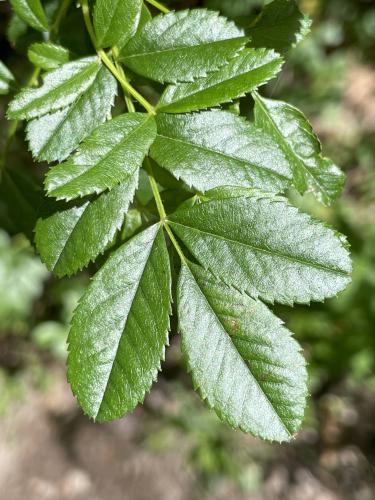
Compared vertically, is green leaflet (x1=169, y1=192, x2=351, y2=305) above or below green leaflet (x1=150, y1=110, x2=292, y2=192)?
below

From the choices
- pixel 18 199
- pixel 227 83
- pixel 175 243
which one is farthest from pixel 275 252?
pixel 18 199

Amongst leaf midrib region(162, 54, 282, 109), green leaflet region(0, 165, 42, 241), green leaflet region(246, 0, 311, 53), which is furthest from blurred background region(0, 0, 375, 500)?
leaf midrib region(162, 54, 282, 109)

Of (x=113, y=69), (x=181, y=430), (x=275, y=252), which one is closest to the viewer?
(x=275, y=252)

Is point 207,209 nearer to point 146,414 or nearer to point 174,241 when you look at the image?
point 174,241

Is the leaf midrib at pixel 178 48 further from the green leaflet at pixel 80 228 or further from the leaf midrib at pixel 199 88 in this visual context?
the green leaflet at pixel 80 228

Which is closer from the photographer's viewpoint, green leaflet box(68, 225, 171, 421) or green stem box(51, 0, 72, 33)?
green leaflet box(68, 225, 171, 421)

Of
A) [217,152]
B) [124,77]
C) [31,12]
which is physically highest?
[31,12]

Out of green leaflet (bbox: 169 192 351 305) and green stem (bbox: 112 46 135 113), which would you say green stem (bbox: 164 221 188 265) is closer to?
green leaflet (bbox: 169 192 351 305)

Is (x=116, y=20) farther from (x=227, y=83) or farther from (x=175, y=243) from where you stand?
(x=175, y=243)
